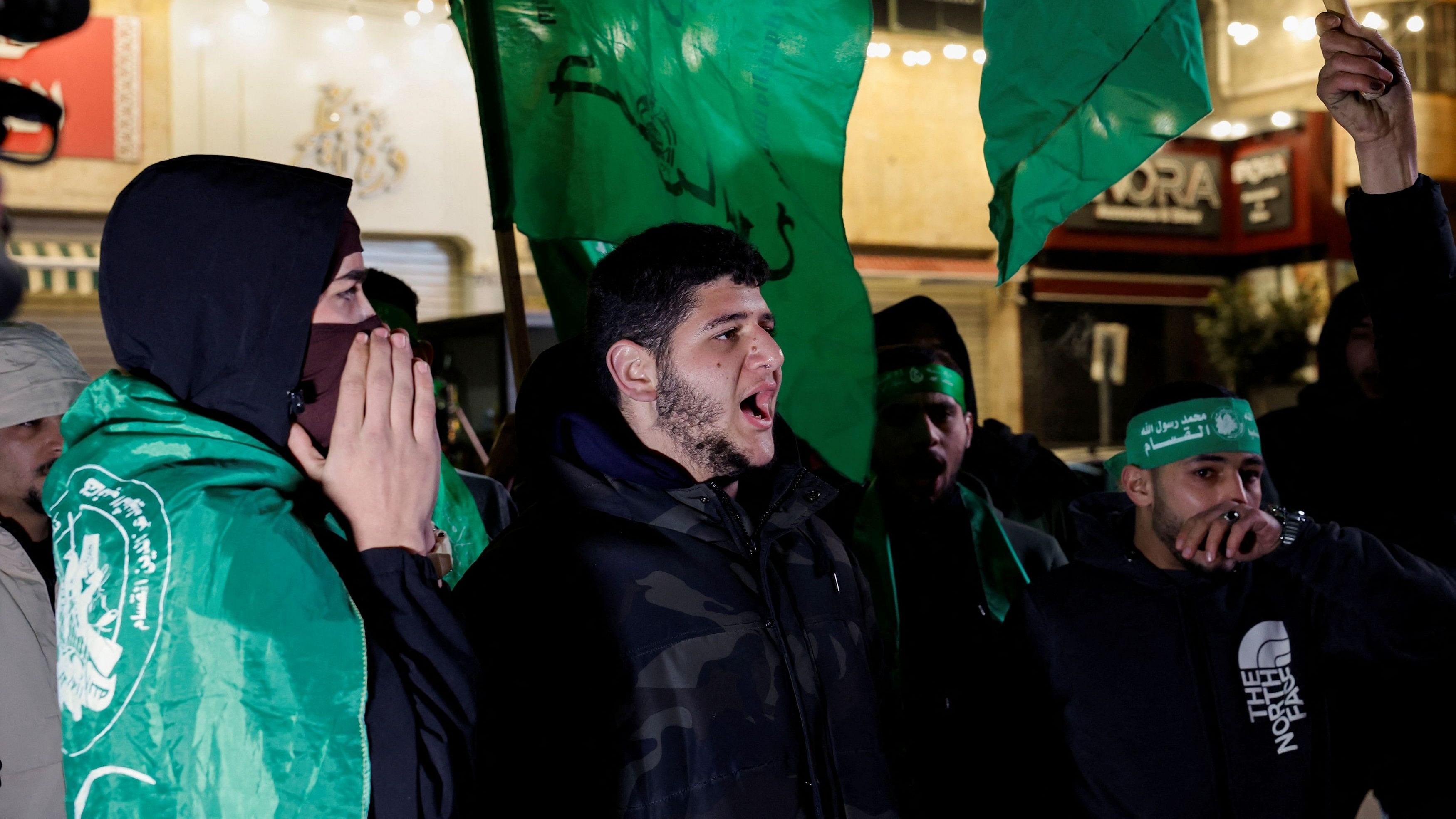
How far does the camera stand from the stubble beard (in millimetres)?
2199

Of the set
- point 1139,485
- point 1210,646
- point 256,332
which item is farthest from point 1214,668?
point 256,332

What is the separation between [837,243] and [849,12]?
66 cm

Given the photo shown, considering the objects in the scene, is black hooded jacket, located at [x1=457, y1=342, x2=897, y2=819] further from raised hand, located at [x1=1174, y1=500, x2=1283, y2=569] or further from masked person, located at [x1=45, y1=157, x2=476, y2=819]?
raised hand, located at [x1=1174, y1=500, x2=1283, y2=569]

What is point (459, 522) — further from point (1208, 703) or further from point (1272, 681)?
point (1272, 681)

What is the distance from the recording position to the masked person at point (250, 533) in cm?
138

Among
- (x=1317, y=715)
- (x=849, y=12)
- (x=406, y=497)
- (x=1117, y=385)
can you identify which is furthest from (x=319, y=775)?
(x=1117, y=385)

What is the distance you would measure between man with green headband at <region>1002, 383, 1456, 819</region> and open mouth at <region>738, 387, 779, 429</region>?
1.03 m

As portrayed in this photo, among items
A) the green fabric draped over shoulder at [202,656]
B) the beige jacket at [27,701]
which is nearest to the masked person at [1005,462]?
the beige jacket at [27,701]

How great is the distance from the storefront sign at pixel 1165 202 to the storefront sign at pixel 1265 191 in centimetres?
30

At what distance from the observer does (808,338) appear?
306 centimetres

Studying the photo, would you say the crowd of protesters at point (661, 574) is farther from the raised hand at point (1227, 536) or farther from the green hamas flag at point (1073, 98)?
the green hamas flag at point (1073, 98)

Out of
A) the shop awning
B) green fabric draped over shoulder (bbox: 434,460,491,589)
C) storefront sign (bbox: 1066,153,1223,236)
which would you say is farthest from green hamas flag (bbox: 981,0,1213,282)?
storefront sign (bbox: 1066,153,1223,236)

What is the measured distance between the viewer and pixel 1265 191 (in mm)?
14648

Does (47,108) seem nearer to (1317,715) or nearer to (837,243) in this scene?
(837,243)
